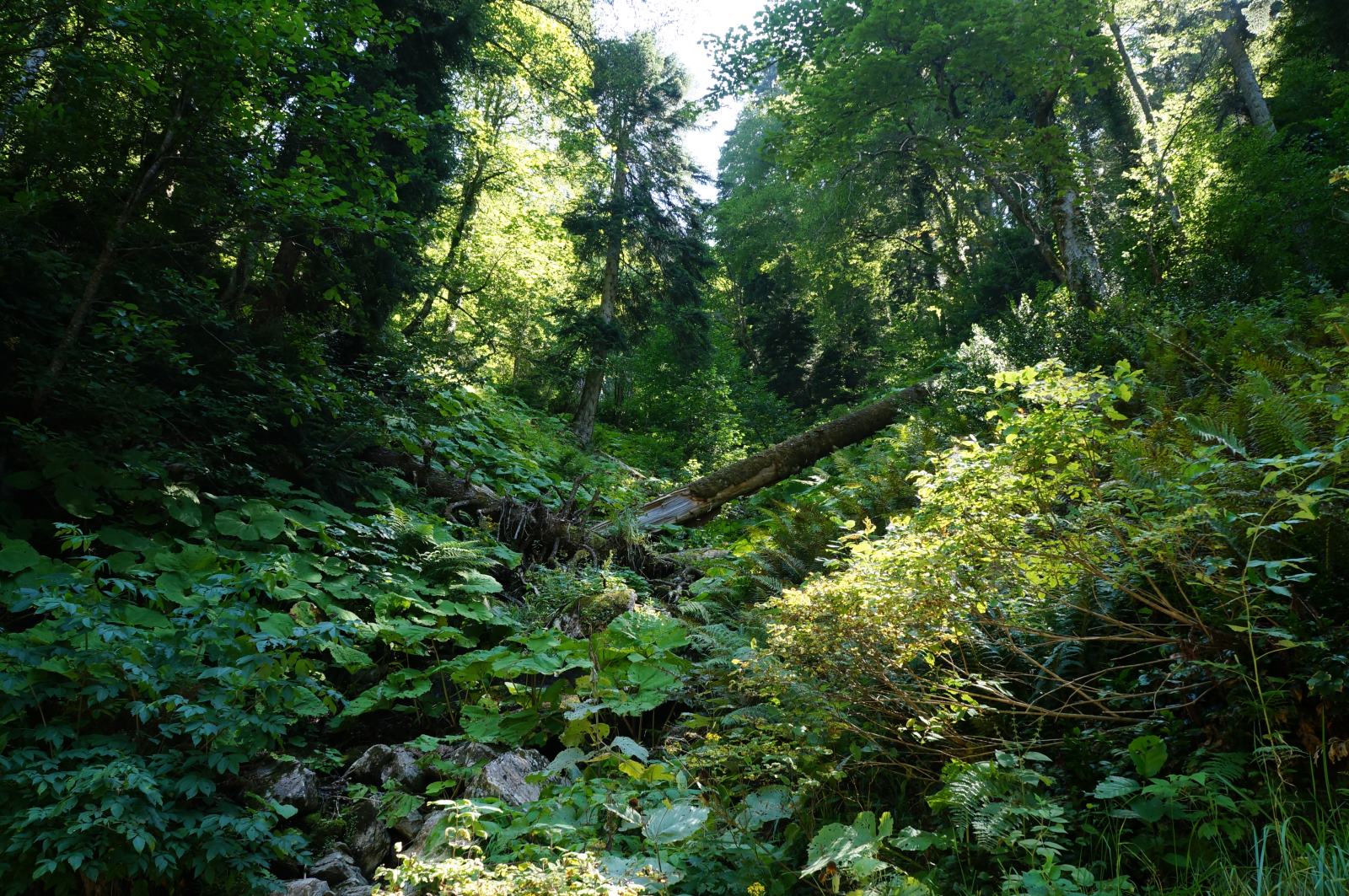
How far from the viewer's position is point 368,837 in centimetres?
297

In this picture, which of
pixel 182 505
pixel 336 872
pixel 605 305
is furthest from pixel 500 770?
pixel 605 305

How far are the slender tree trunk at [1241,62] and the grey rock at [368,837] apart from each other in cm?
1811

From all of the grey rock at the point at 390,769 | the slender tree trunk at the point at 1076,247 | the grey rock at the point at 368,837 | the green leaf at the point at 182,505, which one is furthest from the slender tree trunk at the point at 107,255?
the slender tree trunk at the point at 1076,247

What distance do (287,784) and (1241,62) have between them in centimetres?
2094

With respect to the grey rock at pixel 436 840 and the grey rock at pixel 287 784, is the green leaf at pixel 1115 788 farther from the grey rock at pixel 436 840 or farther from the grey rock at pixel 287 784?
the grey rock at pixel 287 784

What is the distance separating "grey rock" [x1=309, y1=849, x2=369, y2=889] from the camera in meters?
2.75

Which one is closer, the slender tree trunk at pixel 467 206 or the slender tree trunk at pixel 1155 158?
the slender tree trunk at pixel 1155 158

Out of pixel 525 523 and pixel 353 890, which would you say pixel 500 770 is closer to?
pixel 353 890

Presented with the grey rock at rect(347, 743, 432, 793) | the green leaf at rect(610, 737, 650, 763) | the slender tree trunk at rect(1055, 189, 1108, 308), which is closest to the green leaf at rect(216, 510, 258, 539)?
the grey rock at rect(347, 743, 432, 793)

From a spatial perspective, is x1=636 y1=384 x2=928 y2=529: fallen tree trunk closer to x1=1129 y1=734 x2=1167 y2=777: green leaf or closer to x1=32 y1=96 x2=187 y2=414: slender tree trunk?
x1=32 y1=96 x2=187 y2=414: slender tree trunk

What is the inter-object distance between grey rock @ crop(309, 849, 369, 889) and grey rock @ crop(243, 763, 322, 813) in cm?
36

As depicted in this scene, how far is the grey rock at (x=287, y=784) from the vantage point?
122 inches

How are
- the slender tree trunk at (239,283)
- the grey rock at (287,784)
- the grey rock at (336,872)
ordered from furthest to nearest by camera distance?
the slender tree trunk at (239,283)
the grey rock at (287,784)
the grey rock at (336,872)

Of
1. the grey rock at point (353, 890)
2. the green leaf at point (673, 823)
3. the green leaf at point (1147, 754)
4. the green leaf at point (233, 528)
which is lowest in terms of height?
the grey rock at point (353, 890)
